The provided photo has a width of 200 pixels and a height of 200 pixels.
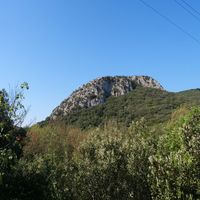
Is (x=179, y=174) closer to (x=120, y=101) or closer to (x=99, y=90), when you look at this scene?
(x=120, y=101)

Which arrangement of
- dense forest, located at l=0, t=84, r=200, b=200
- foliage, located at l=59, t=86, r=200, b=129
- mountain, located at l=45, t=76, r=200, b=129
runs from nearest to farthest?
1. dense forest, located at l=0, t=84, r=200, b=200
2. foliage, located at l=59, t=86, r=200, b=129
3. mountain, located at l=45, t=76, r=200, b=129

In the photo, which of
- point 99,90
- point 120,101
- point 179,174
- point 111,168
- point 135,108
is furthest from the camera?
point 99,90

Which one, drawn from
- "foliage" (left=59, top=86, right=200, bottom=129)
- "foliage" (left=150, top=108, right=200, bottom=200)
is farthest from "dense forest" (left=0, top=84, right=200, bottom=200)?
"foliage" (left=59, top=86, right=200, bottom=129)

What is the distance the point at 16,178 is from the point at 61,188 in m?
3.90

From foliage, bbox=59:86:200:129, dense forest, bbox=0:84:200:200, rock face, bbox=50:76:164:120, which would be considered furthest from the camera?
rock face, bbox=50:76:164:120

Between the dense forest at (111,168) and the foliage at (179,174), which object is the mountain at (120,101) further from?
the foliage at (179,174)

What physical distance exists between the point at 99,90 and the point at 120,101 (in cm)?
1580

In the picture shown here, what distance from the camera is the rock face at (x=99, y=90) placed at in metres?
118

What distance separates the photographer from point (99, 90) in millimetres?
130125

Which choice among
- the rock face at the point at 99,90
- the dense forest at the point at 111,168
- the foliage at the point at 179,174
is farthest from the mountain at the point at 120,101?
the foliage at the point at 179,174

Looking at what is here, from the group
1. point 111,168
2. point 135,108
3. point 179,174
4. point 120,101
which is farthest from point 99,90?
point 179,174

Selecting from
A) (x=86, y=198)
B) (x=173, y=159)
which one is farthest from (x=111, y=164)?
(x=173, y=159)

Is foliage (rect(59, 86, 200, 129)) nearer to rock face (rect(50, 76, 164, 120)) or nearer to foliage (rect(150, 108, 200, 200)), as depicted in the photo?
rock face (rect(50, 76, 164, 120))

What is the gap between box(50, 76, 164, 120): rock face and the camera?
11773 centimetres
